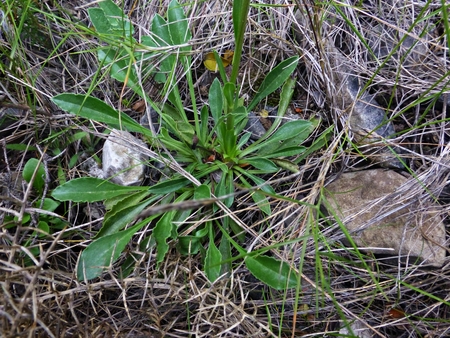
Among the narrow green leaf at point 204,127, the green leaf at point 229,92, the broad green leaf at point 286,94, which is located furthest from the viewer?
the broad green leaf at point 286,94

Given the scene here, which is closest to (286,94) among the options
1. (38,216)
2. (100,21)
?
(100,21)

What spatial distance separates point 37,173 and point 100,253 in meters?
0.48

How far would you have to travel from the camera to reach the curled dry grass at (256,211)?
1.69m

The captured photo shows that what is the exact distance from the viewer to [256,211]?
193 centimetres

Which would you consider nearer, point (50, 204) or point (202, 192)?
point (202, 192)

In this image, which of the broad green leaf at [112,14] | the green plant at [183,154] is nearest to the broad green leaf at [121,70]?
the green plant at [183,154]

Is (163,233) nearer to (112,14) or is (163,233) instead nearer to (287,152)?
(287,152)

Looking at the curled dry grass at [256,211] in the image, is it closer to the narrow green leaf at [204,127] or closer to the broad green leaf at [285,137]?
the broad green leaf at [285,137]

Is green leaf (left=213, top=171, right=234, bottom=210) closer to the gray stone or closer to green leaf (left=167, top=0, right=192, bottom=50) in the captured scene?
the gray stone

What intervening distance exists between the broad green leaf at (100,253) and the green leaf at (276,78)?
2.49 feet

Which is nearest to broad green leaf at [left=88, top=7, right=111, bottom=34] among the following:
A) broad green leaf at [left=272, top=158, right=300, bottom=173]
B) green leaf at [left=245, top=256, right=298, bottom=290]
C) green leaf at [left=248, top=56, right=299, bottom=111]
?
green leaf at [left=248, top=56, right=299, bottom=111]

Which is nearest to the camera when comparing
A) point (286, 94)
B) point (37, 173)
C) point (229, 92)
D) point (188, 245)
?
point (229, 92)

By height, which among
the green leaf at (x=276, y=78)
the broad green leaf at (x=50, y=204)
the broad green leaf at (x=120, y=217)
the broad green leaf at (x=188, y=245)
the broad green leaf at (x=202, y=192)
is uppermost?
the green leaf at (x=276, y=78)

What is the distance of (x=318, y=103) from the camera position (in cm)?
206
